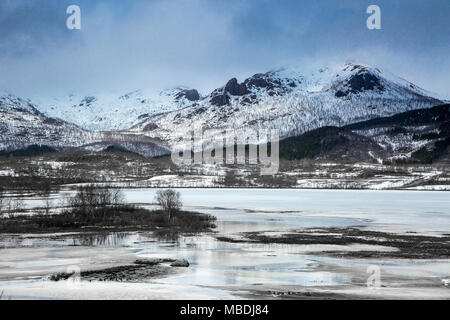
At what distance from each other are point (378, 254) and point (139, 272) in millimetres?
15391

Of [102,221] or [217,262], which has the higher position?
[217,262]

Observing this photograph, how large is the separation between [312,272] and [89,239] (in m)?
21.5

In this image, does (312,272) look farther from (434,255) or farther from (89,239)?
(89,239)

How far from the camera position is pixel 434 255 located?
31.7 metres

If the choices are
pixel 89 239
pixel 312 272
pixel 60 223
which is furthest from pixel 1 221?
pixel 312 272

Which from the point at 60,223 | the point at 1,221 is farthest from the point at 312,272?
the point at 1,221

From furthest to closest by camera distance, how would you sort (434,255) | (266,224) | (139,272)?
(266,224), (434,255), (139,272)

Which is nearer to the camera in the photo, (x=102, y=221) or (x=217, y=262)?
(x=217, y=262)

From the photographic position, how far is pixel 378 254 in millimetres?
32250

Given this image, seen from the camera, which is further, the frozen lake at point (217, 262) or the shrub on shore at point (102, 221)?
the shrub on shore at point (102, 221)

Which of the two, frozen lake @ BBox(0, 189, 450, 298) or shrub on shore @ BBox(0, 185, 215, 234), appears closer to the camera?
frozen lake @ BBox(0, 189, 450, 298)
